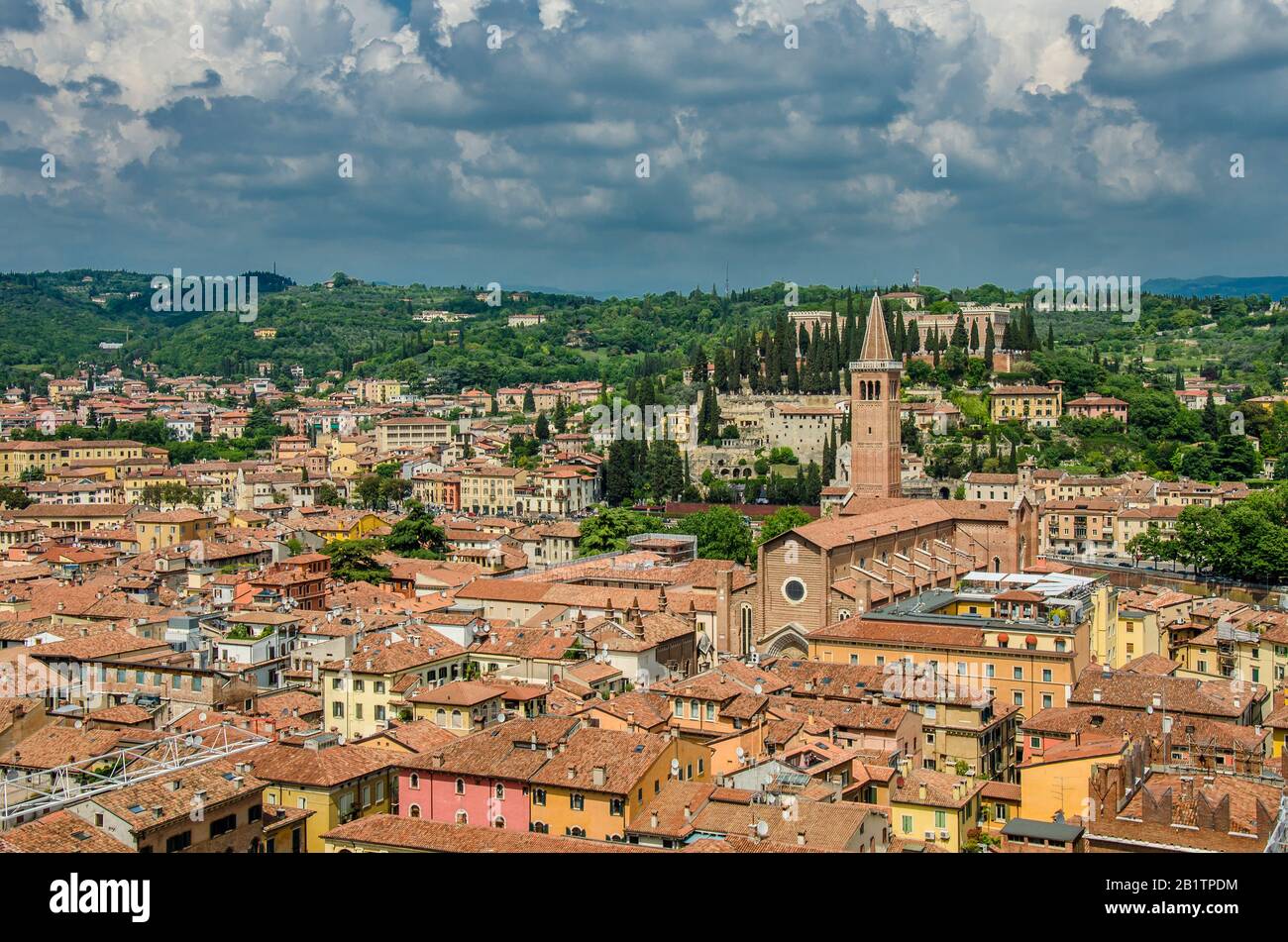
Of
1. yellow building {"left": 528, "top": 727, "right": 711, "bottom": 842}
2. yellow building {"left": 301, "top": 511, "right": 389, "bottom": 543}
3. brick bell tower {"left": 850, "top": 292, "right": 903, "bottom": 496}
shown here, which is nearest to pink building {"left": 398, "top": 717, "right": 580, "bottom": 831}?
yellow building {"left": 528, "top": 727, "right": 711, "bottom": 842}

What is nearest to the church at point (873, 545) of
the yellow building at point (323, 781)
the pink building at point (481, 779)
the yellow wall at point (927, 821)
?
the yellow wall at point (927, 821)

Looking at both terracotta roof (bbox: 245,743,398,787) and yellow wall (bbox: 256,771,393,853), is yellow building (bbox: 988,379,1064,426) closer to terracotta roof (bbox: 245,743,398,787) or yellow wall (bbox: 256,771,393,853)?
terracotta roof (bbox: 245,743,398,787)

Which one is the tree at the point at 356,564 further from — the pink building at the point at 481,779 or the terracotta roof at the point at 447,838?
the terracotta roof at the point at 447,838

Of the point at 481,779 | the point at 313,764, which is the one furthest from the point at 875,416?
the point at 313,764

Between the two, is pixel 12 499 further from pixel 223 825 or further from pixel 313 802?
pixel 223 825
